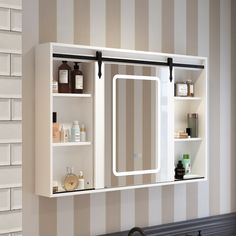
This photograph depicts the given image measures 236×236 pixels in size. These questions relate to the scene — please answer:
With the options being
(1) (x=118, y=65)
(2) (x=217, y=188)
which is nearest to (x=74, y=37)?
(1) (x=118, y=65)

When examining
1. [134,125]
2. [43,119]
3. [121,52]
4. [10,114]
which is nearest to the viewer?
[10,114]

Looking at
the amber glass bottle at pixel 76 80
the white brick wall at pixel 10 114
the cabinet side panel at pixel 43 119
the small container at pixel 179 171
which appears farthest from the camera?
the small container at pixel 179 171

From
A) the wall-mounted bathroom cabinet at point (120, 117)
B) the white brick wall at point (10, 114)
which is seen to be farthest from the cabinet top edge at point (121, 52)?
the white brick wall at point (10, 114)

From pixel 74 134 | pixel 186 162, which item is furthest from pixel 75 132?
pixel 186 162

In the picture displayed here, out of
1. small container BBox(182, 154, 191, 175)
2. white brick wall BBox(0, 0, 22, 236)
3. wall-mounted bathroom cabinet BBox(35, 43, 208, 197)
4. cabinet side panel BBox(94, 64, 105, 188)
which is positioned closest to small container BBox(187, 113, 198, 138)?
wall-mounted bathroom cabinet BBox(35, 43, 208, 197)

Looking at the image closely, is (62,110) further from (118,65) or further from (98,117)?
(118,65)

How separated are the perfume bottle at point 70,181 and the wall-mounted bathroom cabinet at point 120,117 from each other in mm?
26

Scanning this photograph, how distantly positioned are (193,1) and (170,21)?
26 centimetres

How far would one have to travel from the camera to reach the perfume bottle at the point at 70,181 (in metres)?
2.38

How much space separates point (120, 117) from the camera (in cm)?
257

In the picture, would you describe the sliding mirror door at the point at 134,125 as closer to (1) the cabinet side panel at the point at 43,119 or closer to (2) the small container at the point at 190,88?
(2) the small container at the point at 190,88

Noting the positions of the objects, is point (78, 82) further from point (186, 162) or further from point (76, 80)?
point (186, 162)

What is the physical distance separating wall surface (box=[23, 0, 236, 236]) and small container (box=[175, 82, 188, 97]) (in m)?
0.25

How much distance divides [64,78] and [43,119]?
0.23 meters
